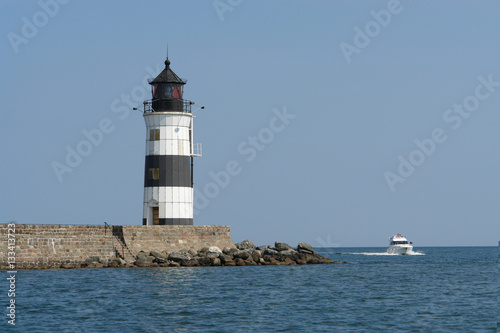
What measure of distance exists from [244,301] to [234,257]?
15063 millimetres

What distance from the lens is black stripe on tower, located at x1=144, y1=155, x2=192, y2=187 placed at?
143ft

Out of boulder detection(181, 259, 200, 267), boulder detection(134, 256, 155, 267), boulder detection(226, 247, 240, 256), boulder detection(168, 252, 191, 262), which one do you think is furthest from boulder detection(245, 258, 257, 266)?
boulder detection(134, 256, 155, 267)

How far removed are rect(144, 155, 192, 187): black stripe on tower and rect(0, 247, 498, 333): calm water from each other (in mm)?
5228

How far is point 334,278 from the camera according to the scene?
4075 centimetres

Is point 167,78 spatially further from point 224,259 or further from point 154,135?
point 224,259

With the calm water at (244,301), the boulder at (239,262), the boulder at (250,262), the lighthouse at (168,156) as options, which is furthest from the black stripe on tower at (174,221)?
the boulder at (250,262)

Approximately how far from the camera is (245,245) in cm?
4728

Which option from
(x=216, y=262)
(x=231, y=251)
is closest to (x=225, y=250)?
(x=231, y=251)

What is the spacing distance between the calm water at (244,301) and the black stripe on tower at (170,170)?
523cm

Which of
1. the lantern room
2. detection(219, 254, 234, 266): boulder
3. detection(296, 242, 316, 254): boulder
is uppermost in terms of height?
the lantern room

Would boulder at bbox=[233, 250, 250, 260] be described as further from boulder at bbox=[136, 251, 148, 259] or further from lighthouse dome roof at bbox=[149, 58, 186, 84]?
lighthouse dome roof at bbox=[149, 58, 186, 84]

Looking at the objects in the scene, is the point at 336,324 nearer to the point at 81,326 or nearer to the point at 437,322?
the point at 437,322

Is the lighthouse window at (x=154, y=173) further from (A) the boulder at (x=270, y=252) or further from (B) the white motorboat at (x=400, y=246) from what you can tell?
(B) the white motorboat at (x=400, y=246)

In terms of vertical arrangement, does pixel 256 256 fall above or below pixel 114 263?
above
